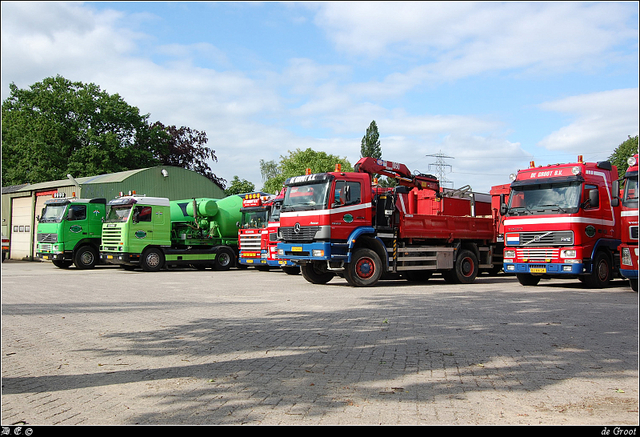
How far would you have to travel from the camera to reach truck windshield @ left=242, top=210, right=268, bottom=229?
78.5 ft

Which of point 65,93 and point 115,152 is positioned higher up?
point 65,93

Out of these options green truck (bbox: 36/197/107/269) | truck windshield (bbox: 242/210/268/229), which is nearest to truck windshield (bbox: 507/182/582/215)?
truck windshield (bbox: 242/210/268/229)

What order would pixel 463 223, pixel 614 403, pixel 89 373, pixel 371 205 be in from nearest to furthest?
pixel 614 403
pixel 89 373
pixel 371 205
pixel 463 223

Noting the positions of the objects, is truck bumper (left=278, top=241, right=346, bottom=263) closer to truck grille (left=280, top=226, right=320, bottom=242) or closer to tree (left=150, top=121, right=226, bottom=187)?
truck grille (left=280, top=226, right=320, bottom=242)

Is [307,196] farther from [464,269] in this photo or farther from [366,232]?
[464,269]

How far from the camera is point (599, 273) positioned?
1595cm

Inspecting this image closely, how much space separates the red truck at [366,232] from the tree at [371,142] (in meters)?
65.6

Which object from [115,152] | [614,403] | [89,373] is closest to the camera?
[614,403]

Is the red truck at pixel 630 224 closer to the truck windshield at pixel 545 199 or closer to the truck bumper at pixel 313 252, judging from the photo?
the truck windshield at pixel 545 199

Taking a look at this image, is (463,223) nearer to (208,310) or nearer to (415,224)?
(415,224)

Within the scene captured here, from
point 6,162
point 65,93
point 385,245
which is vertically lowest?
point 385,245
